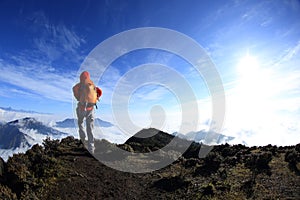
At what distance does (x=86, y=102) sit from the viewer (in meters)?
13.2

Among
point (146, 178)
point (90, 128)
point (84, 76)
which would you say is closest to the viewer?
point (146, 178)

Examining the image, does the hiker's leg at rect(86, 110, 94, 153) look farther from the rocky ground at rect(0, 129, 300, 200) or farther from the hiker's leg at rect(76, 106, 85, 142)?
the rocky ground at rect(0, 129, 300, 200)

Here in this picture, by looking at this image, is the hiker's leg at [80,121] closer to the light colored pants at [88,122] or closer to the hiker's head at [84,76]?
the light colored pants at [88,122]

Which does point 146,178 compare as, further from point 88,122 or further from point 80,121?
point 80,121

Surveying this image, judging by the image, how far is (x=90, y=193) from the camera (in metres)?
9.01

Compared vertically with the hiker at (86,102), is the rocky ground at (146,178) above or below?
below

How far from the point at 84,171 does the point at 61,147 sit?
12.8ft

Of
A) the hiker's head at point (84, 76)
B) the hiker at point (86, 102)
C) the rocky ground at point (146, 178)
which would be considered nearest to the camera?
the rocky ground at point (146, 178)

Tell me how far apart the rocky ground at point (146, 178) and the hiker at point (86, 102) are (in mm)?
1247

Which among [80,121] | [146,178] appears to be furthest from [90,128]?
[146,178]

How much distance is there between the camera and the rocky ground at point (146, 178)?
8578 millimetres

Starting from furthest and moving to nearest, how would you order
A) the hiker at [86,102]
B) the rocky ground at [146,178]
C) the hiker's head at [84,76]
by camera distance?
the hiker's head at [84,76] → the hiker at [86,102] → the rocky ground at [146,178]

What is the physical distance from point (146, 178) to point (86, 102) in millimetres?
5214

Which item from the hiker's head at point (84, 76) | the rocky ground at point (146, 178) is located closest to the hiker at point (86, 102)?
the hiker's head at point (84, 76)
